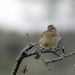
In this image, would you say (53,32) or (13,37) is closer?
(53,32)

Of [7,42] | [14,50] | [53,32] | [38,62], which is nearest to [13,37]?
[7,42]

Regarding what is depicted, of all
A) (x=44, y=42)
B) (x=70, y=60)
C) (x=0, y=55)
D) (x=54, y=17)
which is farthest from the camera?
(x=54, y=17)

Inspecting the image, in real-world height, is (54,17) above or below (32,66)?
below

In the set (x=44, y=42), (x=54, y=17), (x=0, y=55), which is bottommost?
(x=54, y=17)

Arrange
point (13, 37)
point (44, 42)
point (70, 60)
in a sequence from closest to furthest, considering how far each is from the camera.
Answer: point (44, 42)
point (70, 60)
point (13, 37)

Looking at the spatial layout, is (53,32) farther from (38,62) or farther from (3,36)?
(3,36)

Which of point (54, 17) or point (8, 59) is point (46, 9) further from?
point (8, 59)
